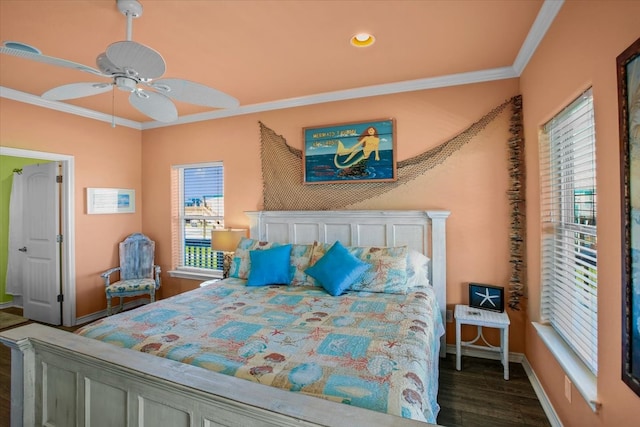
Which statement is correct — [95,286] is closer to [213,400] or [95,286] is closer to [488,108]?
[213,400]

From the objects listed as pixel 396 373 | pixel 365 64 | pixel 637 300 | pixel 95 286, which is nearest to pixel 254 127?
pixel 365 64

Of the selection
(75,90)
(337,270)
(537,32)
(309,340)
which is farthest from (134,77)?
(537,32)

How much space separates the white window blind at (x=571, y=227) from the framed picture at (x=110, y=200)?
4.79m

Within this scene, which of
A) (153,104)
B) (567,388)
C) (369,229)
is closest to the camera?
(567,388)

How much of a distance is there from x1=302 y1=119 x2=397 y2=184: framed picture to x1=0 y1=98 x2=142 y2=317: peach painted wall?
8.80 feet

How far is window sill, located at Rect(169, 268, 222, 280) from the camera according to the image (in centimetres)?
401

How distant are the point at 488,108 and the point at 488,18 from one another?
38.4 inches

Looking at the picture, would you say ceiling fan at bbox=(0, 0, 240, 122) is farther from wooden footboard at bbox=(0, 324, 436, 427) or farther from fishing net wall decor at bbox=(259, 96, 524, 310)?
fishing net wall decor at bbox=(259, 96, 524, 310)

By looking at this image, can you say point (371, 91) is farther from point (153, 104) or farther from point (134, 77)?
point (134, 77)

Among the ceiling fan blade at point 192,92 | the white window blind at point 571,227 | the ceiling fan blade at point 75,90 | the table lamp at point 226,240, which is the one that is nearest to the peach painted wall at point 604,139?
the white window blind at point 571,227

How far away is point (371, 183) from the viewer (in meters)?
3.24

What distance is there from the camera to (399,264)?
8.67 ft

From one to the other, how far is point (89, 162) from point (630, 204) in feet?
16.2

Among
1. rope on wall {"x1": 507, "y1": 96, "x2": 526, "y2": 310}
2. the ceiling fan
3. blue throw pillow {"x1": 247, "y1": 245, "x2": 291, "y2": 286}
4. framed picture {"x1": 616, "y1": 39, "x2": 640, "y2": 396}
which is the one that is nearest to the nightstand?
rope on wall {"x1": 507, "y1": 96, "x2": 526, "y2": 310}
